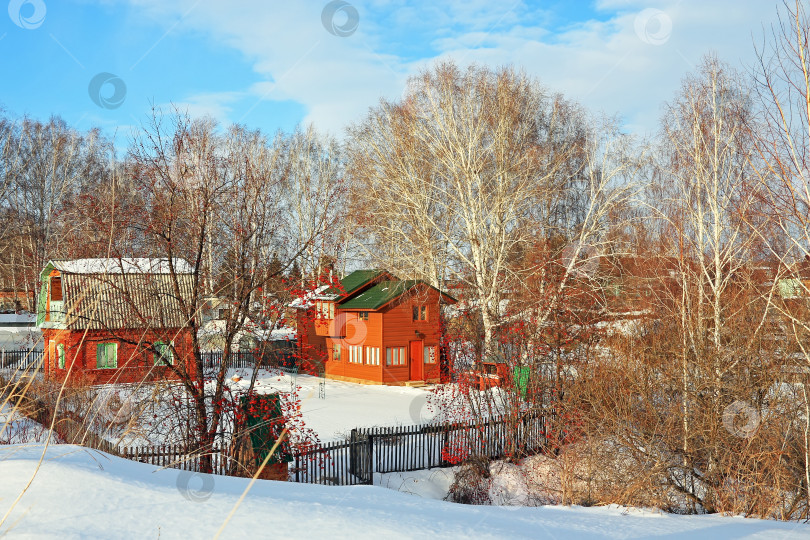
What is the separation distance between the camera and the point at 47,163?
41031 millimetres

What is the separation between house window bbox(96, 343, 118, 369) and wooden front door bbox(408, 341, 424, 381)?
1264 cm

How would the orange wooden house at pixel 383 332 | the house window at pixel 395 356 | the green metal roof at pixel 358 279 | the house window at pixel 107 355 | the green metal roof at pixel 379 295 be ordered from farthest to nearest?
1. the green metal roof at pixel 358 279
2. the house window at pixel 395 356
3. the orange wooden house at pixel 383 332
4. the green metal roof at pixel 379 295
5. the house window at pixel 107 355

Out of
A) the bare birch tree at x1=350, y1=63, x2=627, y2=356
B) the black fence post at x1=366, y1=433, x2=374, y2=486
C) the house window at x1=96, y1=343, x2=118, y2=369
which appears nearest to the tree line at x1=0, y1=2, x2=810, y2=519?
the bare birch tree at x1=350, y1=63, x2=627, y2=356

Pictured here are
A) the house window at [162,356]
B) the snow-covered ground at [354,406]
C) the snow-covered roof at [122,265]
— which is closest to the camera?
the house window at [162,356]

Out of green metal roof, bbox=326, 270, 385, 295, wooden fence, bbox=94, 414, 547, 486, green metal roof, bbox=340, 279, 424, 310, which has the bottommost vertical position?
wooden fence, bbox=94, 414, 547, 486

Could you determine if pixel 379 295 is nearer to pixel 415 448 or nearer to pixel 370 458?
pixel 415 448

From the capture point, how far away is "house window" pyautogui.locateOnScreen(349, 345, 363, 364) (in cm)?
2794

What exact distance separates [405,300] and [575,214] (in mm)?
15130

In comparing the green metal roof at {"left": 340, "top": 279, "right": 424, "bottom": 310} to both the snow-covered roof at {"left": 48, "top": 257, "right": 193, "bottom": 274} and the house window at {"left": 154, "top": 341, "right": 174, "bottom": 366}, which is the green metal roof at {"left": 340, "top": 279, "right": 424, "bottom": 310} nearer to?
the snow-covered roof at {"left": 48, "top": 257, "right": 193, "bottom": 274}

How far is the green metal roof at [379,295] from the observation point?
26.5 m

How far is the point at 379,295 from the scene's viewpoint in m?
27.8

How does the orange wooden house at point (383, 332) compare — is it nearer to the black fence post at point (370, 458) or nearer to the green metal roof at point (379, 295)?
the green metal roof at point (379, 295)

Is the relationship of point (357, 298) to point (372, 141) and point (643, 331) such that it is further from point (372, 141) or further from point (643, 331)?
point (643, 331)

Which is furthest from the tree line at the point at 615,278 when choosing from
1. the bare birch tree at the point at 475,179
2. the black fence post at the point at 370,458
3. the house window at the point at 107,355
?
the house window at the point at 107,355
